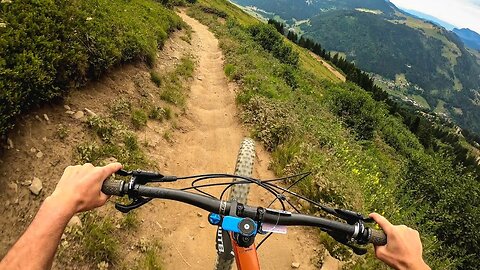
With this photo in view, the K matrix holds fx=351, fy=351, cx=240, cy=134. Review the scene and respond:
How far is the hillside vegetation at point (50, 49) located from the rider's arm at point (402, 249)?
583 centimetres

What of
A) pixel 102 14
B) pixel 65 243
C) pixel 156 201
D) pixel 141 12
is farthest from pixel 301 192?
pixel 141 12

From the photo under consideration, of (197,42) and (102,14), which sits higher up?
(102,14)

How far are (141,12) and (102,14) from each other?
6.34 m

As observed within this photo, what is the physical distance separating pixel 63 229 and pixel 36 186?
14.8 feet

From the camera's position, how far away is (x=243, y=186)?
193 inches

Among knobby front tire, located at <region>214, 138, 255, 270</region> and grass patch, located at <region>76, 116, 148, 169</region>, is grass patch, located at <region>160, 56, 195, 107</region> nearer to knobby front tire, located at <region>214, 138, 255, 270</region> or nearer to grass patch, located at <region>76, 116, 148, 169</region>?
grass patch, located at <region>76, 116, 148, 169</region>

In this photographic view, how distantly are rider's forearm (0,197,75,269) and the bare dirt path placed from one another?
14.7 ft

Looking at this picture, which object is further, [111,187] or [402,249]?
[111,187]

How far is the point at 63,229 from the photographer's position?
208 cm

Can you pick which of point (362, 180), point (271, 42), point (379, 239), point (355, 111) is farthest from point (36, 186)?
point (271, 42)

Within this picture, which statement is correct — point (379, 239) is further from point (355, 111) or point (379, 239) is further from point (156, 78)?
point (355, 111)

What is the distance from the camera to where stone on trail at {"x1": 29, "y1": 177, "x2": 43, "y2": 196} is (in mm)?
5824

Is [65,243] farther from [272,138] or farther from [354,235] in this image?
[272,138]

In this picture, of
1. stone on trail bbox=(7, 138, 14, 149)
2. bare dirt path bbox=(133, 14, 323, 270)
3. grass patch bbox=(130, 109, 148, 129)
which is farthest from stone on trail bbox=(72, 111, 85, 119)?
bare dirt path bbox=(133, 14, 323, 270)
